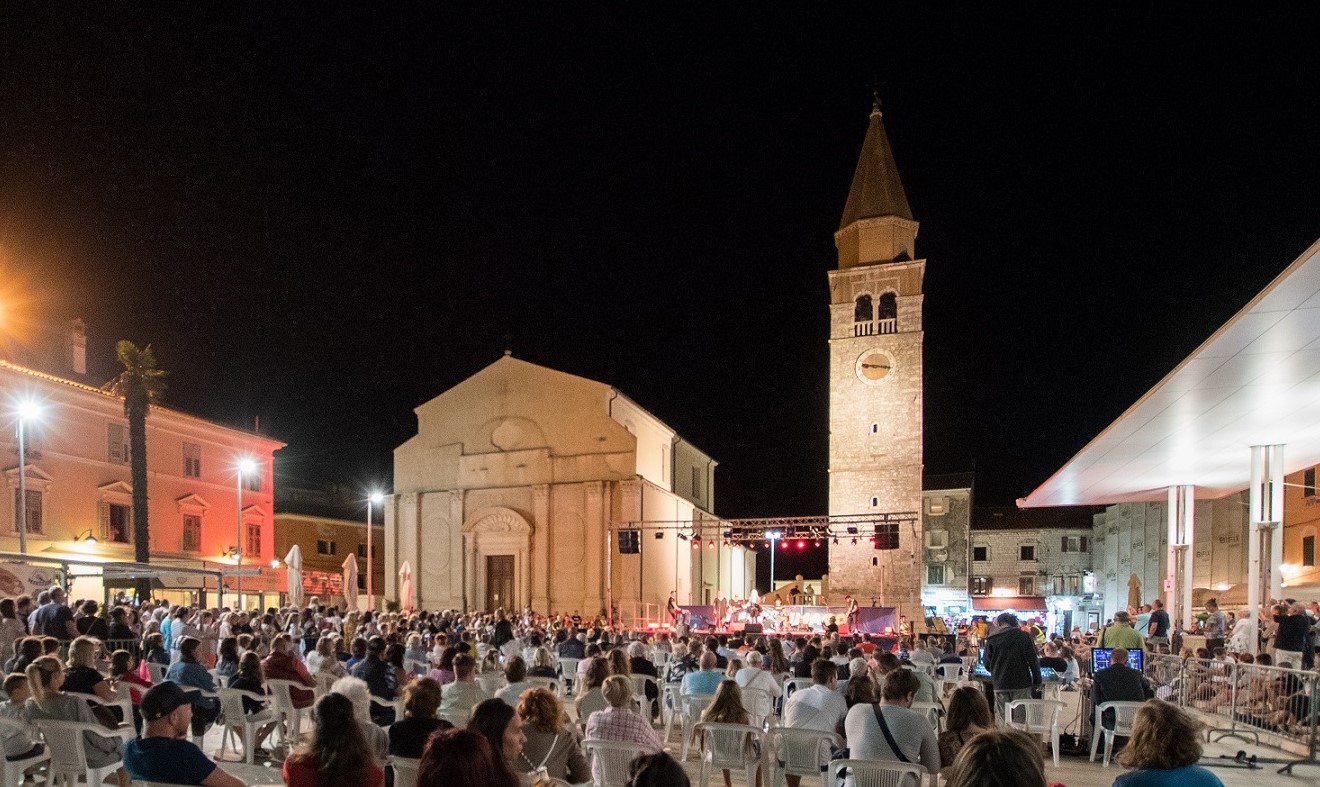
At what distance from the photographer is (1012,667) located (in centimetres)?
1026

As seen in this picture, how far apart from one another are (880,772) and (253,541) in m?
37.8

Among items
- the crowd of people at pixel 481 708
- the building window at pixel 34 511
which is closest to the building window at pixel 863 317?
the crowd of people at pixel 481 708

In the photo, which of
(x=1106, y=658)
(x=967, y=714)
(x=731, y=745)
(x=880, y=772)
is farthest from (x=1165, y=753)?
(x=1106, y=658)

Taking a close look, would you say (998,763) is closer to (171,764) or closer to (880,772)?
(880,772)

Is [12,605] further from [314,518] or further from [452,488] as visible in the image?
[314,518]

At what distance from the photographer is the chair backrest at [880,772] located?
555 cm

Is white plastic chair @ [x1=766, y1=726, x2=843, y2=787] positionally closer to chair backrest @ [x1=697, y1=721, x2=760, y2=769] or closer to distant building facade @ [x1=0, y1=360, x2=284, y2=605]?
chair backrest @ [x1=697, y1=721, x2=760, y2=769]

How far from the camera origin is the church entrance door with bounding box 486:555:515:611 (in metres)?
Answer: 38.8

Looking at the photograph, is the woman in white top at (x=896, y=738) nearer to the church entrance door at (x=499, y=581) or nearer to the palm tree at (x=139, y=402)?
the palm tree at (x=139, y=402)

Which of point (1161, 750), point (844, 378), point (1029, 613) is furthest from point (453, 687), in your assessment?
point (1029, 613)

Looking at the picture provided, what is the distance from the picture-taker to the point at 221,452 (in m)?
37.4

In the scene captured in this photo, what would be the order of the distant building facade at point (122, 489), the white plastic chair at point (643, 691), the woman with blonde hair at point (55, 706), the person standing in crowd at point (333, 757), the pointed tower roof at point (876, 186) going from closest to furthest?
the person standing in crowd at point (333, 757) < the woman with blonde hair at point (55, 706) < the white plastic chair at point (643, 691) < the distant building facade at point (122, 489) < the pointed tower roof at point (876, 186)

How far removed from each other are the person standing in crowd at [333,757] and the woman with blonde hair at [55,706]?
327cm

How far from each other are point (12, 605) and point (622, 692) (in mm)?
9743
